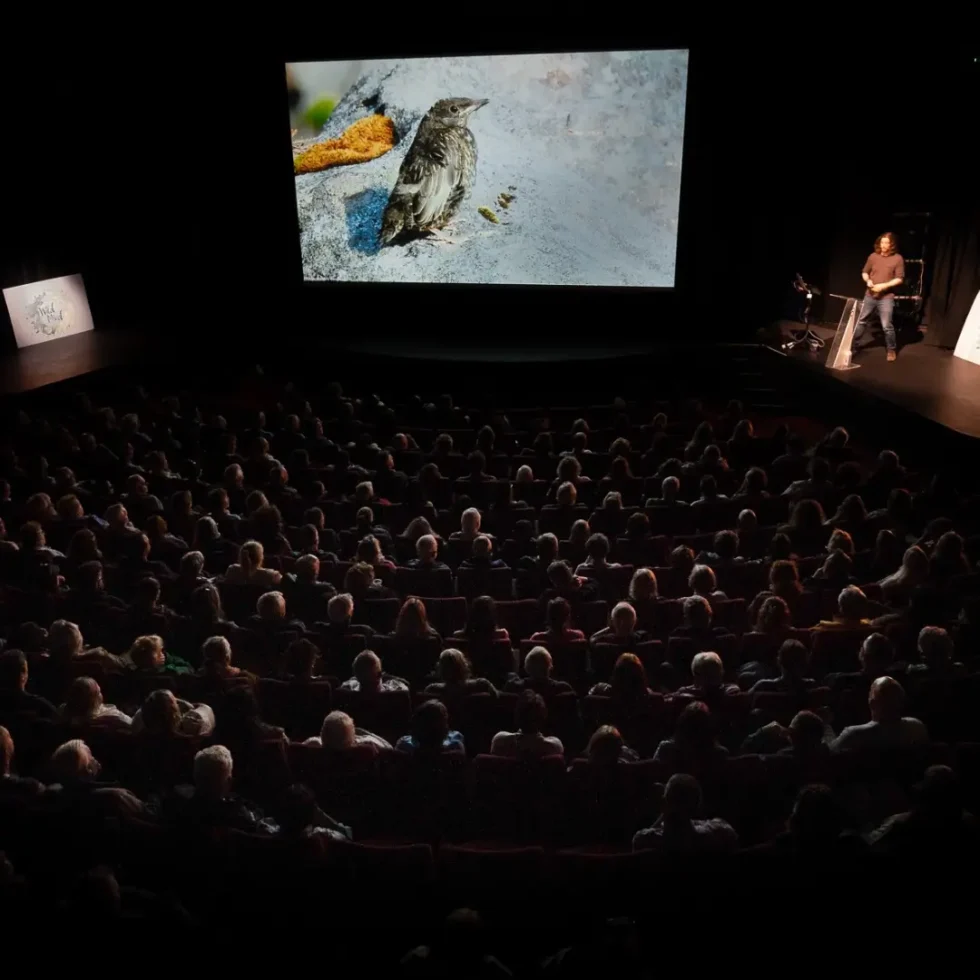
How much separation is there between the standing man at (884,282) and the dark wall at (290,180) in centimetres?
138

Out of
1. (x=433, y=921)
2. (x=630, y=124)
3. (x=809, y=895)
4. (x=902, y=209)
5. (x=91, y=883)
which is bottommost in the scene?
(x=433, y=921)

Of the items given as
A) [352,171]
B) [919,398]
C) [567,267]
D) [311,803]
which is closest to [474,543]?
[311,803]

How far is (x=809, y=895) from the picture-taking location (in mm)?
3076

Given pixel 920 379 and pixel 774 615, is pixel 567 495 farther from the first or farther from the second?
pixel 920 379

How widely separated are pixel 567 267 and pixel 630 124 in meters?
1.98

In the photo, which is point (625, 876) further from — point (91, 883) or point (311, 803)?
point (91, 883)

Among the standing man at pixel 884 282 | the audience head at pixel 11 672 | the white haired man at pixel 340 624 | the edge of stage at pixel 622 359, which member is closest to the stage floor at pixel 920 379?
the edge of stage at pixel 622 359

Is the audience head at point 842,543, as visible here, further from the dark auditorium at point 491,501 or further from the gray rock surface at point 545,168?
the gray rock surface at point 545,168

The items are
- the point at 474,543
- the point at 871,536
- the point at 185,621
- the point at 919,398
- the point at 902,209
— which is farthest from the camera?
the point at 902,209

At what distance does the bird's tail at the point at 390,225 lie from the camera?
40.4ft

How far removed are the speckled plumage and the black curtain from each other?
604 centimetres

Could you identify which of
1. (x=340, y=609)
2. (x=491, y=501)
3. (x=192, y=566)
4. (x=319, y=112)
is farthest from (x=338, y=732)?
(x=319, y=112)

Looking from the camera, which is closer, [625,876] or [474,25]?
[625,876]

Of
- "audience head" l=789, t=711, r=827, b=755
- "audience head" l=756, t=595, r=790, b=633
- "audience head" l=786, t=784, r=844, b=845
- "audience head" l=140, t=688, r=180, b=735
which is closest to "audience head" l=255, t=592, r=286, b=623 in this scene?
"audience head" l=140, t=688, r=180, b=735
